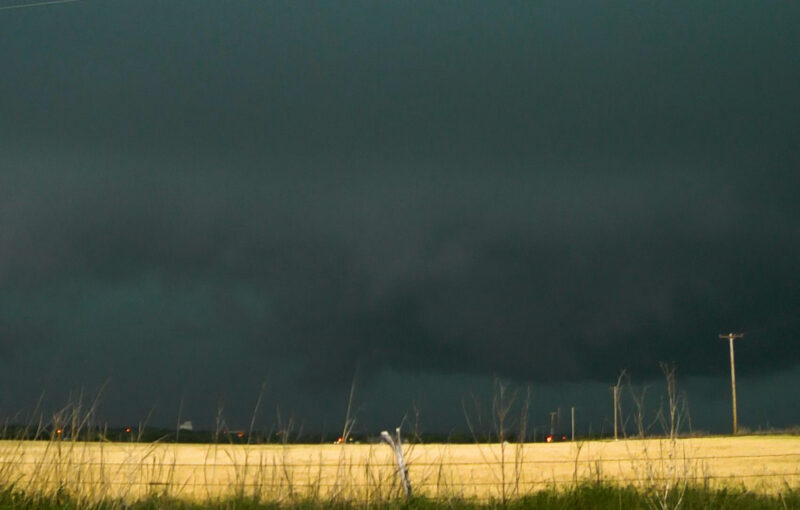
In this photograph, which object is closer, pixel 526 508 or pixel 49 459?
pixel 49 459

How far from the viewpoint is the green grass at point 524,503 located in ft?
26.2

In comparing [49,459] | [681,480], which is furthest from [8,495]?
[681,480]

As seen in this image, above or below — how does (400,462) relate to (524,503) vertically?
above

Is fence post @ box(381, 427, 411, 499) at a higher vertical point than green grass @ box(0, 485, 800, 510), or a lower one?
higher

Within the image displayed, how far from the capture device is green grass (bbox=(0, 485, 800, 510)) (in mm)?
8000

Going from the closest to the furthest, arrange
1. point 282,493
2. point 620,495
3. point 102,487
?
point 102,487 < point 282,493 < point 620,495

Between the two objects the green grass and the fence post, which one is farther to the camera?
the fence post

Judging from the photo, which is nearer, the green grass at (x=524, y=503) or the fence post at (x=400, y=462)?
the green grass at (x=524, y=503)

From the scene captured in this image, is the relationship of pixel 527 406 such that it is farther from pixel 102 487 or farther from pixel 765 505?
pixel 765 505

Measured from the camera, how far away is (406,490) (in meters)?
9.38

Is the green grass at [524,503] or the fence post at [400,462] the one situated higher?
the fence post at [400,462]

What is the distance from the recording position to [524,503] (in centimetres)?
983

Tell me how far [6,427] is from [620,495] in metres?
7.01

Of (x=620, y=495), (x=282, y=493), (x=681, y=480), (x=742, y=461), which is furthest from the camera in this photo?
(x=742, y=461)
